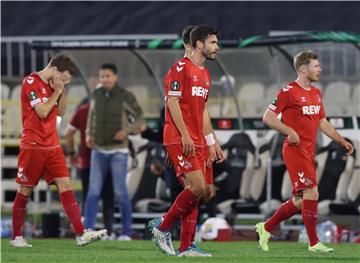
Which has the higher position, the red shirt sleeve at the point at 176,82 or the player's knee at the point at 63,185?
the red shirt sleeve at the point at 176,82

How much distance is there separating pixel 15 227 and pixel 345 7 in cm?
1164

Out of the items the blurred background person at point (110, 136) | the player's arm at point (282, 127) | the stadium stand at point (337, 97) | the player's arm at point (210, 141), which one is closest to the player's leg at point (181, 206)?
the player's arm at point (210, 141)

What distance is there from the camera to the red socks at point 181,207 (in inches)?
512

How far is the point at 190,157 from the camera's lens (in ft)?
42.3

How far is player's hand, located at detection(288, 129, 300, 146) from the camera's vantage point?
1422cm

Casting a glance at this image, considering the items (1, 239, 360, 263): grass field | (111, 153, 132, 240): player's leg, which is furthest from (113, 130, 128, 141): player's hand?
(1, 239, 360, 263): grass field

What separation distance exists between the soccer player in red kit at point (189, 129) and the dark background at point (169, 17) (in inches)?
460

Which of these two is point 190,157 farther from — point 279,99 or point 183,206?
point 279,99

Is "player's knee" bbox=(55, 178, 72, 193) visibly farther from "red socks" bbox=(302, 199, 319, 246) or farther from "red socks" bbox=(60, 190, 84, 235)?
"red socks" bbox=(302, 199, 319, 246)

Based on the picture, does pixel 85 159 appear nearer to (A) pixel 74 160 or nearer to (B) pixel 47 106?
(A) pixel 74 160

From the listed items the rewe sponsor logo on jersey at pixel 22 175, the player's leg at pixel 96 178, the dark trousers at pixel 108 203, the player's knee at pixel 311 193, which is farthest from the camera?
the dark trousers at pixel 108 203

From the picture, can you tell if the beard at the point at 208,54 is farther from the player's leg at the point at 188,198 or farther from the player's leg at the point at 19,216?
the player's leg at the point at 19,216

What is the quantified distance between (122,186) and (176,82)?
5.27m

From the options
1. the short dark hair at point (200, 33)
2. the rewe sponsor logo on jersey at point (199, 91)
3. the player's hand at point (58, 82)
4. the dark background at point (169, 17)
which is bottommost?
the rewe sponsor logo on jersey at point (199, 91)
